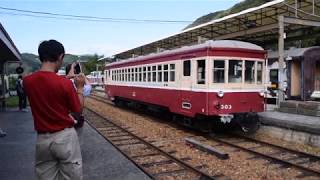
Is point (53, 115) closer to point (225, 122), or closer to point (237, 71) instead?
point (225, 122)

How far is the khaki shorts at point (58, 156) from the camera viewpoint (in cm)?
367

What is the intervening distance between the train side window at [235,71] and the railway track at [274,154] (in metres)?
1.66

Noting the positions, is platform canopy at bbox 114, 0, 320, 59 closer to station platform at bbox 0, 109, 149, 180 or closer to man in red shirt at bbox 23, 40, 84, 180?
station platform at bbox 0, 109, 149, 180

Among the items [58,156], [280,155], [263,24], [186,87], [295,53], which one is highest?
[263,24]

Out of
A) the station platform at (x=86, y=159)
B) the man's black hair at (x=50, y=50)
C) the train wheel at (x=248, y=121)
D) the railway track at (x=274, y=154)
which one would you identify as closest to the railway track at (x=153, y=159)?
the station platform at (x=86, y=159)

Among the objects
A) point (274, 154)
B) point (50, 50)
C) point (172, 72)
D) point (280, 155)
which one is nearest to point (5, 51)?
point (172, 72)

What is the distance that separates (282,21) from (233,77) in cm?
446

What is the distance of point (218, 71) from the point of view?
1195 cm

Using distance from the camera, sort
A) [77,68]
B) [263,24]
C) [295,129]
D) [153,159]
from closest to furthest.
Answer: [77,68] < [153,159] < [295,129] < [263,24]

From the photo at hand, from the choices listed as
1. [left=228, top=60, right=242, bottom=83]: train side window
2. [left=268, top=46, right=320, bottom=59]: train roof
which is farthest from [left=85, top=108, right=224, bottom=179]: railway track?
[left=268, top=46, right=320, bottom=59]: train roof

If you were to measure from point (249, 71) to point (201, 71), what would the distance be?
4.84 feet

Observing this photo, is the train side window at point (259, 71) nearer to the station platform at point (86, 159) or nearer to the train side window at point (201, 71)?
the train side window at point (201, 71)

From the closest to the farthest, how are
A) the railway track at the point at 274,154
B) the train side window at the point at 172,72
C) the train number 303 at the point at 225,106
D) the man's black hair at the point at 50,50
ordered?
the man's black hair at the point at 50,50, the railway track at the point at 274,154, the train number 303 at the point at 225,106, the train side window at the point at 172,72

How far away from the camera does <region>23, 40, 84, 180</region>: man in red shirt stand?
12.0ft
